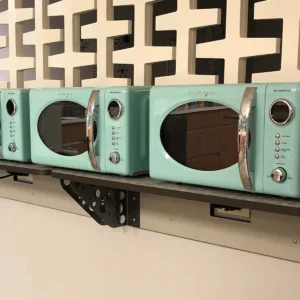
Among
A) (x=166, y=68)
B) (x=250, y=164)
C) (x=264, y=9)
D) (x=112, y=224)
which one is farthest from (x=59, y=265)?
(x=166, y=68)

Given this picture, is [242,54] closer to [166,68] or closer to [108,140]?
[108,140]

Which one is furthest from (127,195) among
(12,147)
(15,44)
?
(15,44)

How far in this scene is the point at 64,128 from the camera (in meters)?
1.40

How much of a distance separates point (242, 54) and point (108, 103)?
0.35 metres

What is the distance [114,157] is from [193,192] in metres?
0.25

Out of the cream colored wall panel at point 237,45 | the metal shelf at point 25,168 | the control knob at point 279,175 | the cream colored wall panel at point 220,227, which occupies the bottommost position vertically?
the cream colored wall panel at point 220,227

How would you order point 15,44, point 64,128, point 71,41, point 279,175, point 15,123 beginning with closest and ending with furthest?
point 279,175 → point 64,128 → point 15,123 → point 71,41 → point 15,44

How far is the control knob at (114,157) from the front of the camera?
4.09ft

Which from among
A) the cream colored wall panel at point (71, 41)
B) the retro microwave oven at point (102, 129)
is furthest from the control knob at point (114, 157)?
the cream colored wall panel at point (71, 41)

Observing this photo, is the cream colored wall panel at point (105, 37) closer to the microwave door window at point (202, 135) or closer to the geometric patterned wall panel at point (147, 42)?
the geometric patterned wall panel at point (147, 42)

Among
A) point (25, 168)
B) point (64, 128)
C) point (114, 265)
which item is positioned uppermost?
point (64, 128)

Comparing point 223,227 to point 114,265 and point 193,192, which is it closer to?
point 193,192

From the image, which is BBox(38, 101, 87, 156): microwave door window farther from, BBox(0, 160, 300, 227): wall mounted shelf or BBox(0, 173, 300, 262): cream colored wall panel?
BBox(0, 173, 300, 262): cream colored wall panel

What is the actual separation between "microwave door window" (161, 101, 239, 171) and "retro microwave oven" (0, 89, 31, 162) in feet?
1.71
